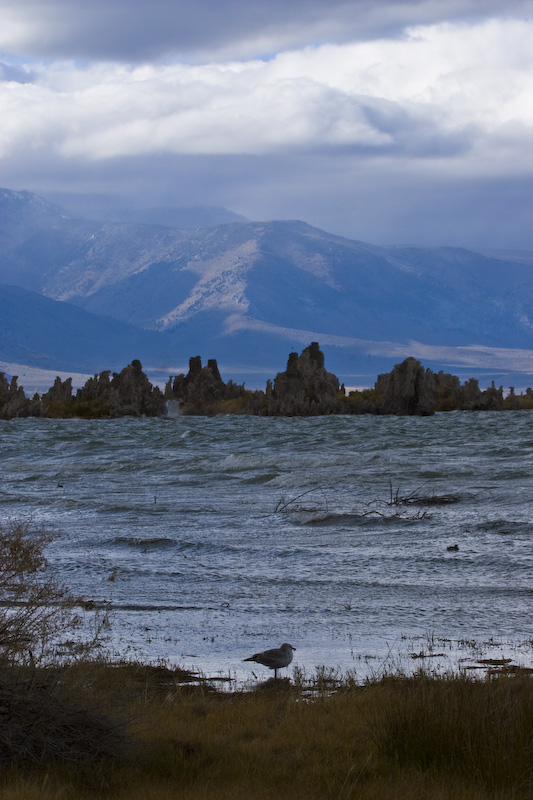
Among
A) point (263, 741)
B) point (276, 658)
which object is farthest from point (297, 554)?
point (263, 741)

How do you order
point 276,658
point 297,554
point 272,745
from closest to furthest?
point 272,745
point 276,658
point 297,554

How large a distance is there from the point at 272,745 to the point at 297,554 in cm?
943

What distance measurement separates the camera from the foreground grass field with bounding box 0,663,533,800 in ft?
19.8

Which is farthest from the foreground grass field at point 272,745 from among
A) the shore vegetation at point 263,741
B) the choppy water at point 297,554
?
the choppy water at point 297,554

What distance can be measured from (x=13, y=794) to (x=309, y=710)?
2.76 metres

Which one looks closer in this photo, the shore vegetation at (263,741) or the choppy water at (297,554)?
the shore vegetation at (263,741)

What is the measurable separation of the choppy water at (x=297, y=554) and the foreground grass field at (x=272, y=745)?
2075 millimetres

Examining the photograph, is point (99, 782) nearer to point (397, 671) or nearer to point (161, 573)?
point (397, 671)

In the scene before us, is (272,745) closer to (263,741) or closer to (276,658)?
(263,741)

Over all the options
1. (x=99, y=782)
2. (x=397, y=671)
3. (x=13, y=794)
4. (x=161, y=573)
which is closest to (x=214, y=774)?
(x=99, y=782)

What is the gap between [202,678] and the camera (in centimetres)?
924

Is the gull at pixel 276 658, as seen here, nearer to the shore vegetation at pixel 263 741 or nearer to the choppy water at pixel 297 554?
the choppy water at pixel 297 554

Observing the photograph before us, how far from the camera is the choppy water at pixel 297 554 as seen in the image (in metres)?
10.8

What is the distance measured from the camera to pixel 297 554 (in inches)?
643
